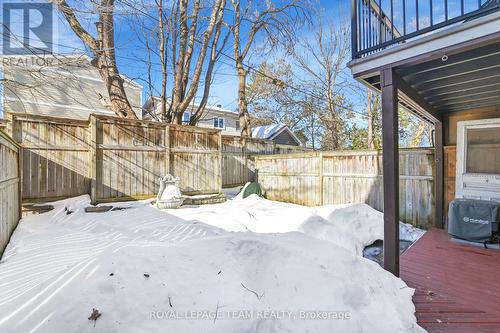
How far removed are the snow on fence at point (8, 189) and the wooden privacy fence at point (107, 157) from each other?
0.76m

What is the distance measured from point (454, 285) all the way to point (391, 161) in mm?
1496

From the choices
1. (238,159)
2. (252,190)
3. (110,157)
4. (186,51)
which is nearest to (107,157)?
(110,157)

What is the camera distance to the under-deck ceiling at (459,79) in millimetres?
2352

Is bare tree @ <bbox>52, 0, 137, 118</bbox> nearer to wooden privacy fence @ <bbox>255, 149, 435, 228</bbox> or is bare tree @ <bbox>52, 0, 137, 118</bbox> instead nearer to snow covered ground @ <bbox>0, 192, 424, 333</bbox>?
wooden privacy fence @ <bbox>255, 149, 435, 228</bbox>

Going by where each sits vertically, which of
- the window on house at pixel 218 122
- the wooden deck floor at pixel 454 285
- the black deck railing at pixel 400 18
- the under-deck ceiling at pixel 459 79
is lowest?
the wooden deck floor at pixel 454 285

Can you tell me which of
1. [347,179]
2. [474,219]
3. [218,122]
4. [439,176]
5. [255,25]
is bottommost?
[474,219]

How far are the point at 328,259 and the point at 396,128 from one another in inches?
59.9

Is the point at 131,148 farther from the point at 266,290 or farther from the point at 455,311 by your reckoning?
the point at 455,311

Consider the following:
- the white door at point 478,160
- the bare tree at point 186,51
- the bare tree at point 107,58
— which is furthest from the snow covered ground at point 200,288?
the bare tree at point 186,51

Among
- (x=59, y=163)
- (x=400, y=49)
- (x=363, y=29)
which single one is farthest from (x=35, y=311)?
(x=59, y=163)

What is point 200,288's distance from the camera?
2055mm

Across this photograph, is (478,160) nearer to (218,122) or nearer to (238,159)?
(238,159)

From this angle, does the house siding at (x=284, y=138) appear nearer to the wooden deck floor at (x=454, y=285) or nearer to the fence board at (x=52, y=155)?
the fence board at (x=52, y=155)

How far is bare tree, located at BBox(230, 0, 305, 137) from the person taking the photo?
977cm
